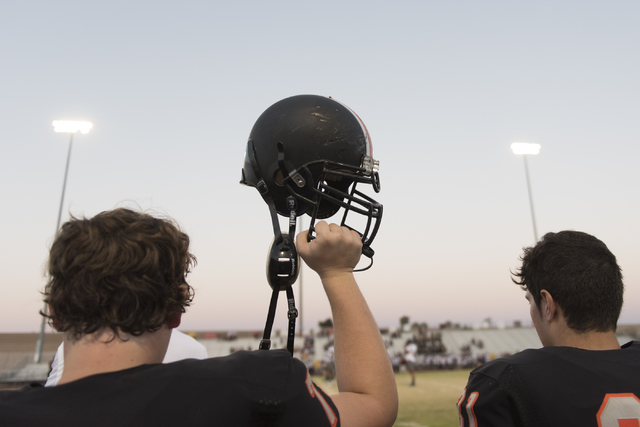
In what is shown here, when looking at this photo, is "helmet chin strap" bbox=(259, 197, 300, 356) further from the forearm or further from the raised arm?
the forearm

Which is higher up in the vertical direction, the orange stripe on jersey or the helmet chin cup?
the helmet chin cup

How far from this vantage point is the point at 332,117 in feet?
6.02

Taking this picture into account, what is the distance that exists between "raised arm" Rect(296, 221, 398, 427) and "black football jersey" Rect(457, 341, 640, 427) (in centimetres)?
90

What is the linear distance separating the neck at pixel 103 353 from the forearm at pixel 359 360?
1.82 ft

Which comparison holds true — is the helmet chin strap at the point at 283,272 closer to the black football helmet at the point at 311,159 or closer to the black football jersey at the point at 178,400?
the black football helmet at the point at 311,159

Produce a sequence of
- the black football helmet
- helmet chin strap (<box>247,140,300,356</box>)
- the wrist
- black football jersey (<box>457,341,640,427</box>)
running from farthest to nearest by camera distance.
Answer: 1. black football jersey (<box>457,341,640,427</box>)
2. the black football helmet
3. helmet chin strap (<box>247,140,300,356</box>)
4. the wrist

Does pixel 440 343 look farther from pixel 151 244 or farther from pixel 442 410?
pixel 151 244

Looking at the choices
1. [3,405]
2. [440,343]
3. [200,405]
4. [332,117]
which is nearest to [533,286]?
[332,117]

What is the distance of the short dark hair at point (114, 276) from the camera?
47.5 inches

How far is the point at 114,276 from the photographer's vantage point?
1.22m

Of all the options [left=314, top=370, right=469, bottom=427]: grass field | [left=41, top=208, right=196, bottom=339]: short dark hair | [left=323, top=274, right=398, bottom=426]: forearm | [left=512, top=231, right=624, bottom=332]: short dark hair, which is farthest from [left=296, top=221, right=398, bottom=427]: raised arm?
[left=314, top=370, right=469, bottom=427]: grass field

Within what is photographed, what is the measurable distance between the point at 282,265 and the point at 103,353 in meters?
0.64

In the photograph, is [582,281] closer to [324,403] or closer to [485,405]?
[485,405]

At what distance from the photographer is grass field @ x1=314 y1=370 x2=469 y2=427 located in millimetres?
11748
